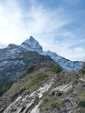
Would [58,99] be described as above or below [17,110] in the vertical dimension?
above

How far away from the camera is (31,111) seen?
2418 inches

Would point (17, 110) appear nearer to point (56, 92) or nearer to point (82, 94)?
point (56, 92)

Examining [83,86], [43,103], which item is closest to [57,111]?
[43,103]

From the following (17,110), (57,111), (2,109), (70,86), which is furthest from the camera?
(2,109)

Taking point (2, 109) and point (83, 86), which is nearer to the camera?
point (83, 86)

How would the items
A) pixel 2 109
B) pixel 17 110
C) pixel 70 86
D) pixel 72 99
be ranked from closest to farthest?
pixel 72 99 → pixel 70 86 → pixel 17 110 → pixel 2 109

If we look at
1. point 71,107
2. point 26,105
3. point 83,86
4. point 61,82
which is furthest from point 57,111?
point 61,82

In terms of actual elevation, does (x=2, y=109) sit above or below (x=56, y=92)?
below

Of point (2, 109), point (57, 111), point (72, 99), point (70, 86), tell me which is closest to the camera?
point (57, 111)

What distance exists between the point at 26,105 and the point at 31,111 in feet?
22.3

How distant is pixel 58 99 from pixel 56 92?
549cm

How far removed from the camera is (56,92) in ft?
213

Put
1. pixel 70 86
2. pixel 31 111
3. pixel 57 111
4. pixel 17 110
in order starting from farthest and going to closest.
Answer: pixel 17 110 < pixel 70 86 < pixel 31 111 < pixel 57 111

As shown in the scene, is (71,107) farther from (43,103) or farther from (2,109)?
(2,109)
